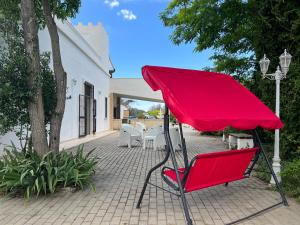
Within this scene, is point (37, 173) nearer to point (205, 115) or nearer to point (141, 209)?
point (141, 209)

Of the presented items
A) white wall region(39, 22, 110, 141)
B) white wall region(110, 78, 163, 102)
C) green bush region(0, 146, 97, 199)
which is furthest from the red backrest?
white wall region(110, 78, 163, 102)

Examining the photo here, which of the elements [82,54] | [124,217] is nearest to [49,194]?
[124,217]

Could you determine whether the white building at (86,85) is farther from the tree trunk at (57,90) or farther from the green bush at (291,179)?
the green bush at (291,179)

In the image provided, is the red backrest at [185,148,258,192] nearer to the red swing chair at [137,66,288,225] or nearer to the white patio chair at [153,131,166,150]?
the red swing chair at [137,66,288,225]

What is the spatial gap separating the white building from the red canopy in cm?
381

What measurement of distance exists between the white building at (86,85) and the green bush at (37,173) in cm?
206

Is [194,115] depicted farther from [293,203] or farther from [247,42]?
[247,42]

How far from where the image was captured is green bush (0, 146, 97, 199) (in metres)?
4.54

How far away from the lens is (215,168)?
12.7ft

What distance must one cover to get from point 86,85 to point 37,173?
39.0 feet

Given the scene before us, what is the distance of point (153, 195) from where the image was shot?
4820 mm

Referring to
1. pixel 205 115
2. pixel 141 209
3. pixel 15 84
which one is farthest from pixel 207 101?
pixel 15 84

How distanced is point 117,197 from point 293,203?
2.73 m

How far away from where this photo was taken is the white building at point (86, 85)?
1209cm
